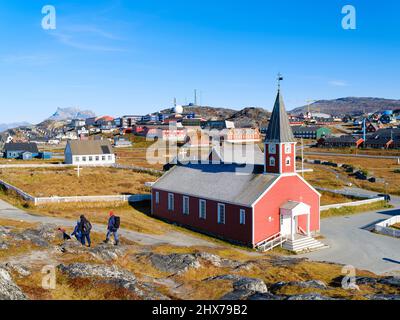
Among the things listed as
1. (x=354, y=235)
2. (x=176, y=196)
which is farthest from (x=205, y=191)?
(x=354, y=235)

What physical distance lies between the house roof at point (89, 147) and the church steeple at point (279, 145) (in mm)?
54303

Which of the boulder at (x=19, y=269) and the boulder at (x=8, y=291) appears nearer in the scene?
the boulder at (x=8, y=291)

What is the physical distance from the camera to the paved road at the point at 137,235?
103 feet

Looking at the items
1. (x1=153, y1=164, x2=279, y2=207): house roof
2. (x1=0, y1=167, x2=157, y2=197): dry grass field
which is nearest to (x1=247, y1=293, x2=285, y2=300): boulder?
(x1=153, y1=164, x2=279, y2=207): house roof

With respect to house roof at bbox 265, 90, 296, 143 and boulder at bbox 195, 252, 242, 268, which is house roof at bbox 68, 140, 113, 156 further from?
boulder at bbox 195, 252, 242, 268

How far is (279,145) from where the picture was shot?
3381cm

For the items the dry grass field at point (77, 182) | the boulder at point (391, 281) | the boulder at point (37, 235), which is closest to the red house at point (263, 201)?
the boulder at point (391, 281)

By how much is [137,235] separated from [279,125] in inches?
576

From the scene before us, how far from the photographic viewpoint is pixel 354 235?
35.7m

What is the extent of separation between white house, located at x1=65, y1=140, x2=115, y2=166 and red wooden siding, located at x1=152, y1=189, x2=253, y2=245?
43.1 m

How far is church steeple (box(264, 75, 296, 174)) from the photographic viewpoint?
3381 cm

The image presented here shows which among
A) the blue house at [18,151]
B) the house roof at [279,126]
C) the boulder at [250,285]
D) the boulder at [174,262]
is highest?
the house roof at [279,126]

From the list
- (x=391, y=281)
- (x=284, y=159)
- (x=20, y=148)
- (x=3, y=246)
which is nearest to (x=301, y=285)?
(x=391, y=281)

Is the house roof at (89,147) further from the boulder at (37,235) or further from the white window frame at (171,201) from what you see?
the boulder at (37,235)
